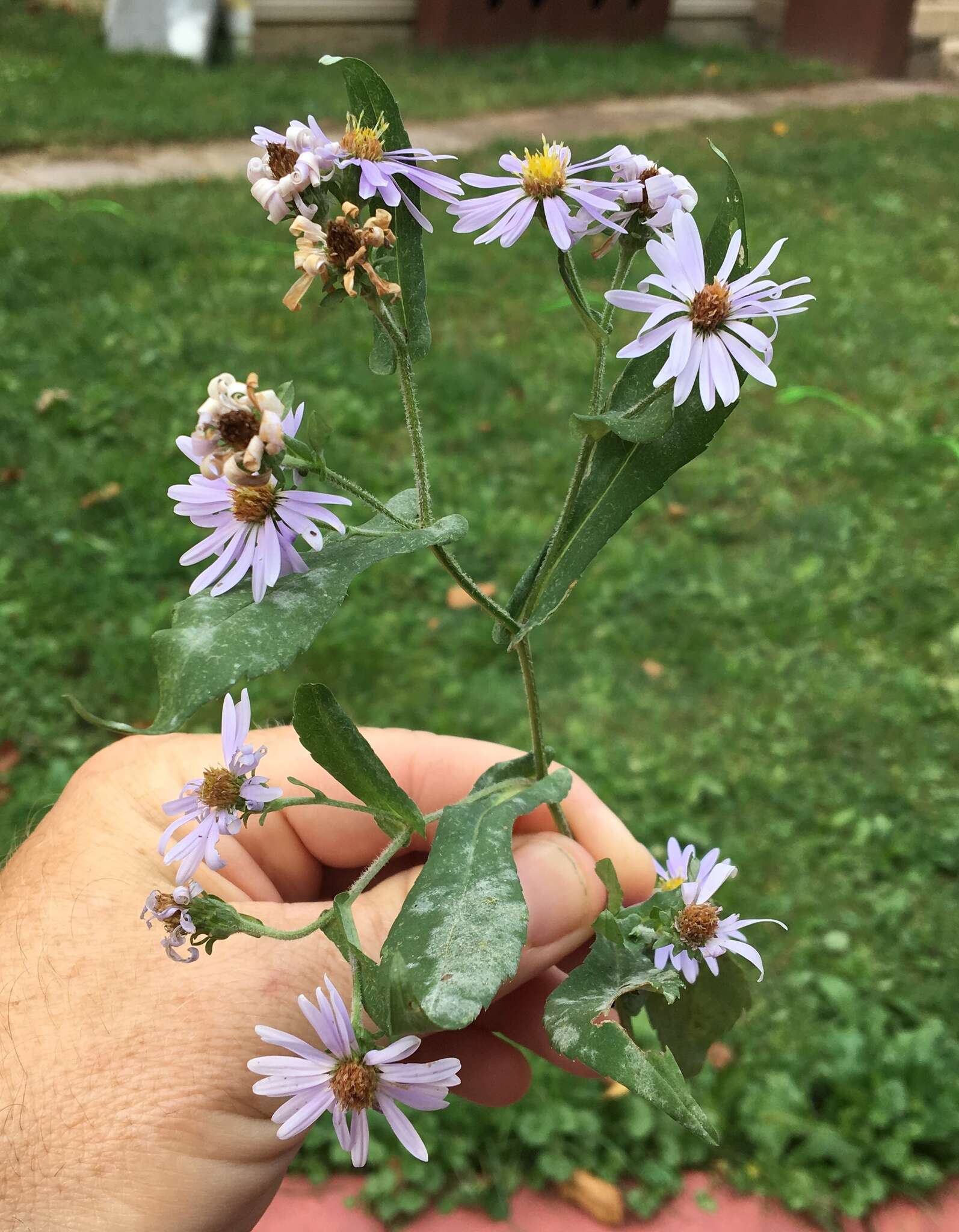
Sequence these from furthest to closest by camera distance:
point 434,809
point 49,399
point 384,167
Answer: point 49,399 < point 434,809 < point 384,167

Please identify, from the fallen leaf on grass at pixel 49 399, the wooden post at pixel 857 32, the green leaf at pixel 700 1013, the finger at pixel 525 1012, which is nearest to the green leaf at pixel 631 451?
the green leaf at pixel 700 1013

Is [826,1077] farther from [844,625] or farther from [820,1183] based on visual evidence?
[844,625]

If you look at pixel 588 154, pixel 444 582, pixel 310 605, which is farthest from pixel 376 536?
pixel 588 154

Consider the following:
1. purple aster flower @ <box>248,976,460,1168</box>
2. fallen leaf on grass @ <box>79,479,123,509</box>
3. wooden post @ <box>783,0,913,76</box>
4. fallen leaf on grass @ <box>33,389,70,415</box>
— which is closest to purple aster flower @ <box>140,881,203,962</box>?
purple aster flower @ <box>248,976,460,1168</box>

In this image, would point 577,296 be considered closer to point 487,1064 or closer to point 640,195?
point 640,195

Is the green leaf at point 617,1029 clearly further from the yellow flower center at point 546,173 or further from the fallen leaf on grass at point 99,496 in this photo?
the fallen leaf on grass at point 99,496

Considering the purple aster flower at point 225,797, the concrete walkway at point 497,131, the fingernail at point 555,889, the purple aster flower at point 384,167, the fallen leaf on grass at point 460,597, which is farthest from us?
the concrete walkway at point 497,131

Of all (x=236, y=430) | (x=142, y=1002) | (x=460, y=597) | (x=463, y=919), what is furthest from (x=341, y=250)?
(x=460, y=597)
